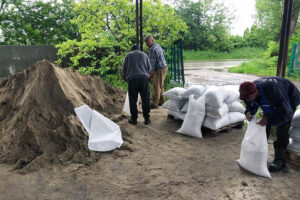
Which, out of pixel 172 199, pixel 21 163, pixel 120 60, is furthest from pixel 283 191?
pixel 120 60

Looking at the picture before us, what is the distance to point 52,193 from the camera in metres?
2.37

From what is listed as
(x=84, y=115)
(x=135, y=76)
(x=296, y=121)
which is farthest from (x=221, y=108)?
(x=84, y=115)

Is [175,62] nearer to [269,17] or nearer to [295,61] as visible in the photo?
[295,61]

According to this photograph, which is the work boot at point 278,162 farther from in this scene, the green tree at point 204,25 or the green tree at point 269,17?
the green tree at point 204,25

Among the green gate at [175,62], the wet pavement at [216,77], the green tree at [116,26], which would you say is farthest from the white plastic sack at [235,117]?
the wet pavement at [216,77]

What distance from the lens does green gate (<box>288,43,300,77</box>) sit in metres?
9.27

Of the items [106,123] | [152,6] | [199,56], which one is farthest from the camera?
[199,56]

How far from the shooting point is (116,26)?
7078 mm

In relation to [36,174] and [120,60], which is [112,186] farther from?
[120,60]

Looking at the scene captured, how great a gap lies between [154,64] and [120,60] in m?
2.02

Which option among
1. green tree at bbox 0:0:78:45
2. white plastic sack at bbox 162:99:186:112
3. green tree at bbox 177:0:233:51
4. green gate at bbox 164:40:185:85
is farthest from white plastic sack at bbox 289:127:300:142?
green tree at bbox 177:0:233:51

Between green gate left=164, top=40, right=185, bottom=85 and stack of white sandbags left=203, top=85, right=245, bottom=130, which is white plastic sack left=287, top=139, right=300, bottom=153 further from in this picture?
green gate left=164, top=40, right=185, bottom=85

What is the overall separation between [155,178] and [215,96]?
1.82 meters

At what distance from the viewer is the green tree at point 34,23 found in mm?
11438
